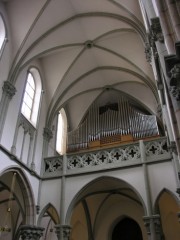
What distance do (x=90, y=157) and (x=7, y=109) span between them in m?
4.05

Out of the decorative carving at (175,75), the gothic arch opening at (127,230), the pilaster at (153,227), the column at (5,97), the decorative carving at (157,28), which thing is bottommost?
the pilaster at (153,227)

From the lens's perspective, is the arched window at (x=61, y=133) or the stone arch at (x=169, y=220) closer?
the stone arch at (x=169, y=220)

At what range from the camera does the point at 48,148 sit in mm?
14266

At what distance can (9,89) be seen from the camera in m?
11.5

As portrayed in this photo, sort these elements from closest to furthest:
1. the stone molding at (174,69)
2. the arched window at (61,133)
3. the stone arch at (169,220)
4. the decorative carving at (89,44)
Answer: the stone molding at (174,69) → the stone arch at (169,220) → the decorative carving at (89,44) → the arched window at (61,133)

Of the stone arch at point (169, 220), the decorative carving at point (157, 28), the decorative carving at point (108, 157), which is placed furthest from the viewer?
the stone arch at point (169, 220)

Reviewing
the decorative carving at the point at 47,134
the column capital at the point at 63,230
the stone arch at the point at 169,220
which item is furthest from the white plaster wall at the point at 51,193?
the stone arch at the point at 169,220

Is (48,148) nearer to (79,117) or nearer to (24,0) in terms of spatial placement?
(79,117)

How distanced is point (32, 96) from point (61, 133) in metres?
3.42

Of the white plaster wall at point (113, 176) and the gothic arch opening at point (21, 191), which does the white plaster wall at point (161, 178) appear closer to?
the white plaster wall at point (113, 176)

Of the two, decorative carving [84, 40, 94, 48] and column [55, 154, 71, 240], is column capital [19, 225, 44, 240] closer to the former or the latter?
column [55, 154, 71, 240]

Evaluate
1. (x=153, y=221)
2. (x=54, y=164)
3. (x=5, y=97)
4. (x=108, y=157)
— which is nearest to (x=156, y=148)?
(x=108, y=157)

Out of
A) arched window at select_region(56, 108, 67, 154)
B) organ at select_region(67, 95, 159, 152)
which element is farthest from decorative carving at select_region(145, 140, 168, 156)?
arched window at select_region(56, 108, 67, 154)

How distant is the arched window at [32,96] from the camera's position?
1327 centimetres
